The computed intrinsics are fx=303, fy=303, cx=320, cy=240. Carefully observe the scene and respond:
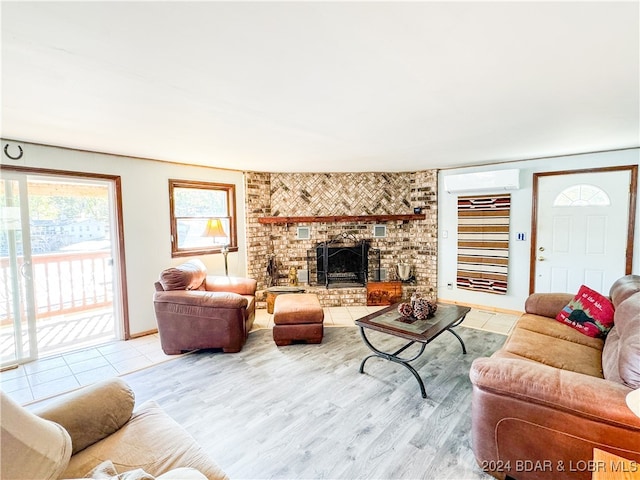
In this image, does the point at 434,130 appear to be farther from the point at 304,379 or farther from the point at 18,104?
the point at 18,104

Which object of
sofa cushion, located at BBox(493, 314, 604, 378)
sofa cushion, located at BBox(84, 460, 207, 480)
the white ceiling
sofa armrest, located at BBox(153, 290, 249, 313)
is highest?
→ the white ceiling

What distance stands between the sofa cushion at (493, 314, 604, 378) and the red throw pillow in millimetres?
67

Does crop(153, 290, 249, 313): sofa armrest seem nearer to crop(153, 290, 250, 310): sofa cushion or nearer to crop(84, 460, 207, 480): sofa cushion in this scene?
crop(153, 290, 250, 310): sofa cushion

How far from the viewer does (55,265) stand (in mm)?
4207

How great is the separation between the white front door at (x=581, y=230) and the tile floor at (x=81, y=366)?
3.45 ft

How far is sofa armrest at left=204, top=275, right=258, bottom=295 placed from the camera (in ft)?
13.3

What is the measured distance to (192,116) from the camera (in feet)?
7.88

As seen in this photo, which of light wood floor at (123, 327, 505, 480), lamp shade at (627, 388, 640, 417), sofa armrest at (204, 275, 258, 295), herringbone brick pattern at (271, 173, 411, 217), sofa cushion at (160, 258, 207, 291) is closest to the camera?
lamp shade at (627, 388, 640, 417)

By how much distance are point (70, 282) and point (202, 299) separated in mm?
2622

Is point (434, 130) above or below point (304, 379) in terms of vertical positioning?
above

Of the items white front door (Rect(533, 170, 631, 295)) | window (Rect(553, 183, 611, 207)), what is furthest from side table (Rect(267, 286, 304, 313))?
window (Rect(553, 183, 611, 207))

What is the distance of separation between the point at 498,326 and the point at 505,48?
3.62 m

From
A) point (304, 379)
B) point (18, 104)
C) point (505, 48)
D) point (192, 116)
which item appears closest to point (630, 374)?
point (505, 48)

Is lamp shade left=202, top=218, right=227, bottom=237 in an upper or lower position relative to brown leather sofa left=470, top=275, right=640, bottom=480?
upper
